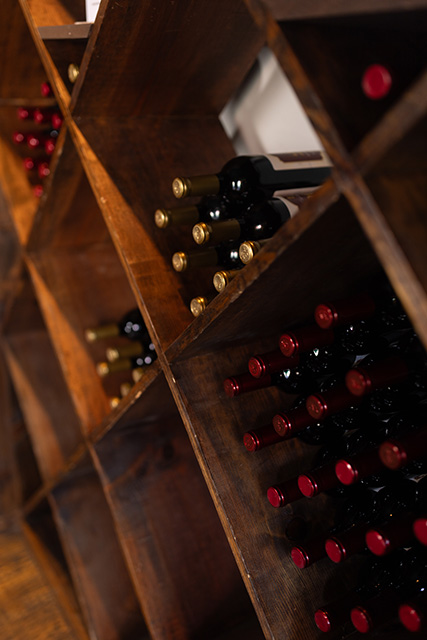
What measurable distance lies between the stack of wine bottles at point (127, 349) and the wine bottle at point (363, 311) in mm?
568

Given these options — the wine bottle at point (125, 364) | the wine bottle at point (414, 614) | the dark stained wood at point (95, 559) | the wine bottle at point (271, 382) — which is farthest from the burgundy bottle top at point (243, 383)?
the dark stained wood at point (95, 559)

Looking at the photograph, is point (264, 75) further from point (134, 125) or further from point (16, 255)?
point (16, 255)

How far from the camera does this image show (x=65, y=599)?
1493 mm

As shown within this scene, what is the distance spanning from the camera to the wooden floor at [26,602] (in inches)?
55.0

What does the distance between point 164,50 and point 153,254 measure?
369 mm

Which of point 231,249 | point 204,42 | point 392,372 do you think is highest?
point 204,42

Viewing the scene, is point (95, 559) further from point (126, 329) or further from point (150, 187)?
point (150, 187)

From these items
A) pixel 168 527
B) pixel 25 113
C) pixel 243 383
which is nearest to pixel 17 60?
Result: pixel 25 113

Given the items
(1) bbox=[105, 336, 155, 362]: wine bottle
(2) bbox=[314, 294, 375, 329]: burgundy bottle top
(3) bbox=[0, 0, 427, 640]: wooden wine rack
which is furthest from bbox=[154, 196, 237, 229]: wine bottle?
(1) bbox=[105, 336, 155, 362]: wine bottle

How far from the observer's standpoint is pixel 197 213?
92cm

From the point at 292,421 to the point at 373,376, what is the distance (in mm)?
156

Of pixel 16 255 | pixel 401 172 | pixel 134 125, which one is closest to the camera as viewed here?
pixel 401 172

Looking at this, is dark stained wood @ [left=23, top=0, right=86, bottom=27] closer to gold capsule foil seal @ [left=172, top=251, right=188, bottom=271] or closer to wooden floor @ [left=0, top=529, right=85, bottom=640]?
gold capsule foil seal @ [left=172, top=251, right=188, bottom=271]

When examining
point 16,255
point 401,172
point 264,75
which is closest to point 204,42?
point 264,75
